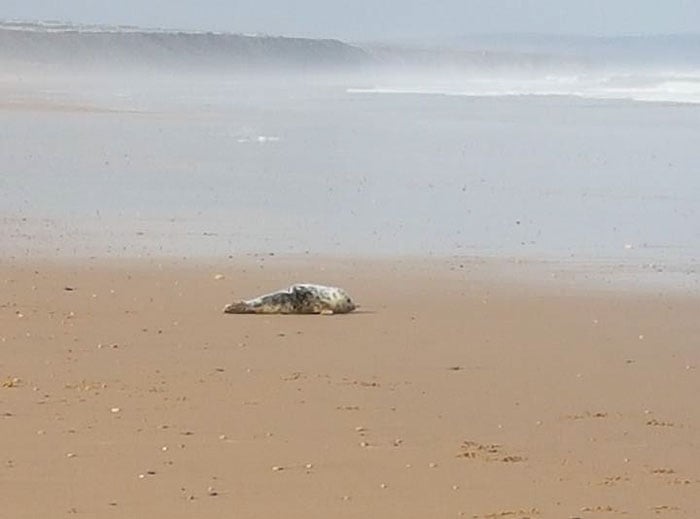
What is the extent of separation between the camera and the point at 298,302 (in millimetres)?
10531

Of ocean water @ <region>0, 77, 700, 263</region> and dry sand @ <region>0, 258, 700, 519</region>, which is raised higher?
ocean water @ <region>0, 77, 700, 263</region>

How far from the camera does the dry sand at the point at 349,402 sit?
6.29m

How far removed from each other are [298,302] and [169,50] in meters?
96.2

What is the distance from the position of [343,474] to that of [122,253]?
6.95 m

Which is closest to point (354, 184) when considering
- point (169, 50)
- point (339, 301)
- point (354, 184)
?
point (354, 184)

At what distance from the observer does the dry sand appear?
629 cm

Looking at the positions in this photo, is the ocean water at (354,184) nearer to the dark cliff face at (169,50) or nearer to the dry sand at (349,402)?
the dry sand at (349,402)

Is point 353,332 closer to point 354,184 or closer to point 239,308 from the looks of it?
point 239,308

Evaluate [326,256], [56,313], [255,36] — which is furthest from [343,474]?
[255,36]

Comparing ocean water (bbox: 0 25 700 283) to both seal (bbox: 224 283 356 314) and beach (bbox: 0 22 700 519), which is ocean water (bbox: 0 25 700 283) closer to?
beach (bbox: 0 22 700 519)

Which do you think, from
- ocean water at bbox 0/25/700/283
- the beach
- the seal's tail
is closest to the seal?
the seal's tail

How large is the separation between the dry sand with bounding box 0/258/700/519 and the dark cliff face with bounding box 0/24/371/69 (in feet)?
270

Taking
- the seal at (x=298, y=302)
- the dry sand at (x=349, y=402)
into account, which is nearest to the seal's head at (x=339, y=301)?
the seal at (x=298, y=302)

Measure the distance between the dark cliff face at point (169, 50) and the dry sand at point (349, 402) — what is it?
8218cm
